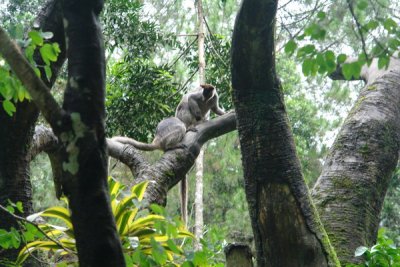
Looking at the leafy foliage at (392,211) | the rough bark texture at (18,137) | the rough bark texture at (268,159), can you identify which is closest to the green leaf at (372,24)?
the rough bark texture at (268,159)

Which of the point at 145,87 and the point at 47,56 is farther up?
the point at 145,87

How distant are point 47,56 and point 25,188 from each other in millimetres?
1197

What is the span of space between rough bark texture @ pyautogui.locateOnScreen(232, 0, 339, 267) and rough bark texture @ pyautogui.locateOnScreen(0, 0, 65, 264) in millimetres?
977

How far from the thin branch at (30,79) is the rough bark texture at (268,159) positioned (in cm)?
116

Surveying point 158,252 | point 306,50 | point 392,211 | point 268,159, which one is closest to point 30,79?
point 158,252

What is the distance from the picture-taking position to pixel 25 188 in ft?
10.9

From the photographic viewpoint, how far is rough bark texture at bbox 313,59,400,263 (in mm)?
3436

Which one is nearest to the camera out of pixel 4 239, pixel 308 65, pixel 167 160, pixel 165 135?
pixel 308 65

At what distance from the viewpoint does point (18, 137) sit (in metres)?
3.22

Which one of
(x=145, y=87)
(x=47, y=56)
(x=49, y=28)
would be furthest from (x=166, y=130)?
(x=47, y=56)

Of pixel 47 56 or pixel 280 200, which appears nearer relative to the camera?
pixel 47 56

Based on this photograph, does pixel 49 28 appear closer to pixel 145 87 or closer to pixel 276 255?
pixel 276 255

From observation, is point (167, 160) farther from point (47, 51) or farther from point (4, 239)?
point (47, 51)

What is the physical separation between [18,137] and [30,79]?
138 cm
